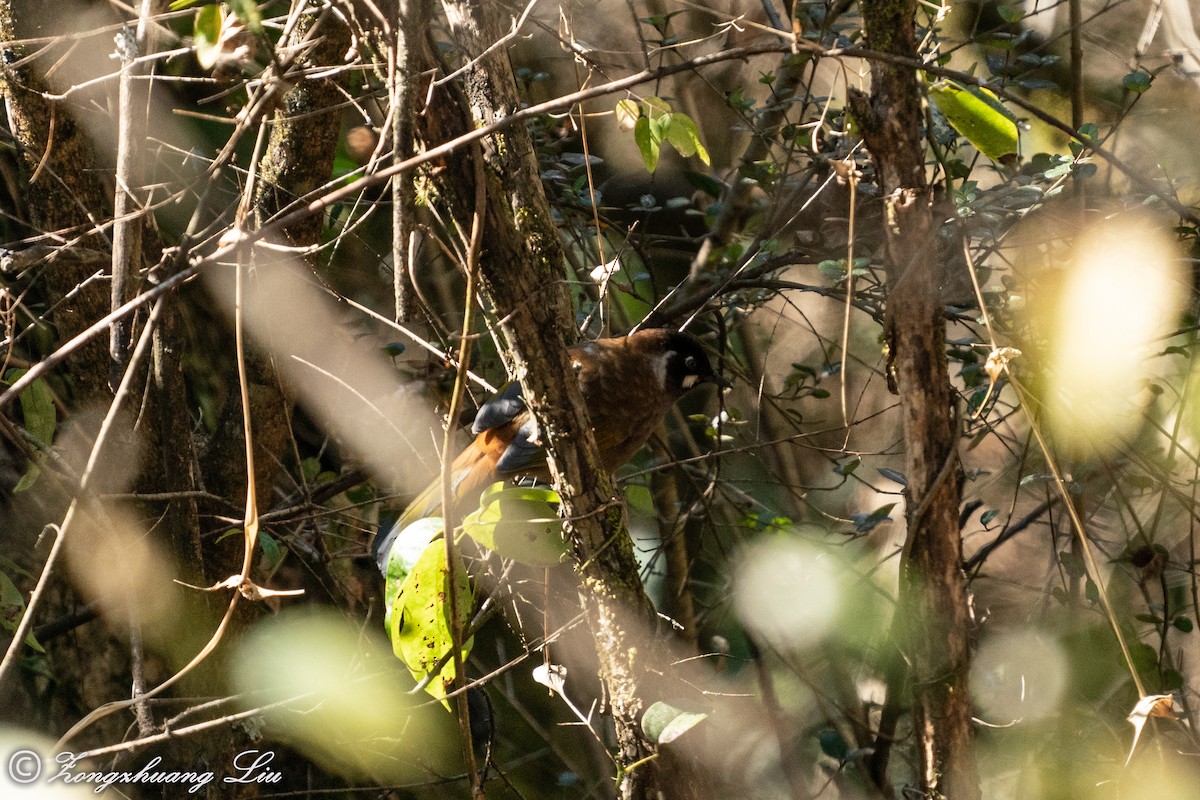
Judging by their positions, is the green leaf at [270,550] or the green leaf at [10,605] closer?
the green leaf at [10,605]

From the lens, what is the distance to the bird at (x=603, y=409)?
2.33m

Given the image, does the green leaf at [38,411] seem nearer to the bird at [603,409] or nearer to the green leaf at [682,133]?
the bird at [603,409]

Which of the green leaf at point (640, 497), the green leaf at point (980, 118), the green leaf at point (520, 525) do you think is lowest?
the green leaf at point (520, 525)

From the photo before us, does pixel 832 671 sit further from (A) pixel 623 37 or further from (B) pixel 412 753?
(A) pixel 623 37

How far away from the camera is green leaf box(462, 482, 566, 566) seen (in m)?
1.57

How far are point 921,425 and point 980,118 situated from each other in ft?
1.78

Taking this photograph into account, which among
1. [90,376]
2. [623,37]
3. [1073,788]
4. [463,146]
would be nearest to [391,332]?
[90,376]

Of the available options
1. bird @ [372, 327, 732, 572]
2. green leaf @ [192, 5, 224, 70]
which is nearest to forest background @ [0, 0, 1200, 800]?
green leaf @ [192, 5, 224, 70]

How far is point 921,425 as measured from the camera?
1.76 metres

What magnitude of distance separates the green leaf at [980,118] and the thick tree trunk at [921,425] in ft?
0.29

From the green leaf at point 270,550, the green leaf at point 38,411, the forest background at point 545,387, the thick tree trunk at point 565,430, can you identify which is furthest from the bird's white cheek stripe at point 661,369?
the green leaf at point 38,411

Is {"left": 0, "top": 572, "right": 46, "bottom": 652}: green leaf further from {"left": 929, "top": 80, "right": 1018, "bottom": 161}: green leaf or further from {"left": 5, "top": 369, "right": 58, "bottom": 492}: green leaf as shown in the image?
{"left": 929, "top": 80, "right": 1018, "bottom": 161}: green leaf

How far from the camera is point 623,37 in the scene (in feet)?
13.3

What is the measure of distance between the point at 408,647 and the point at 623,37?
3.17 m
